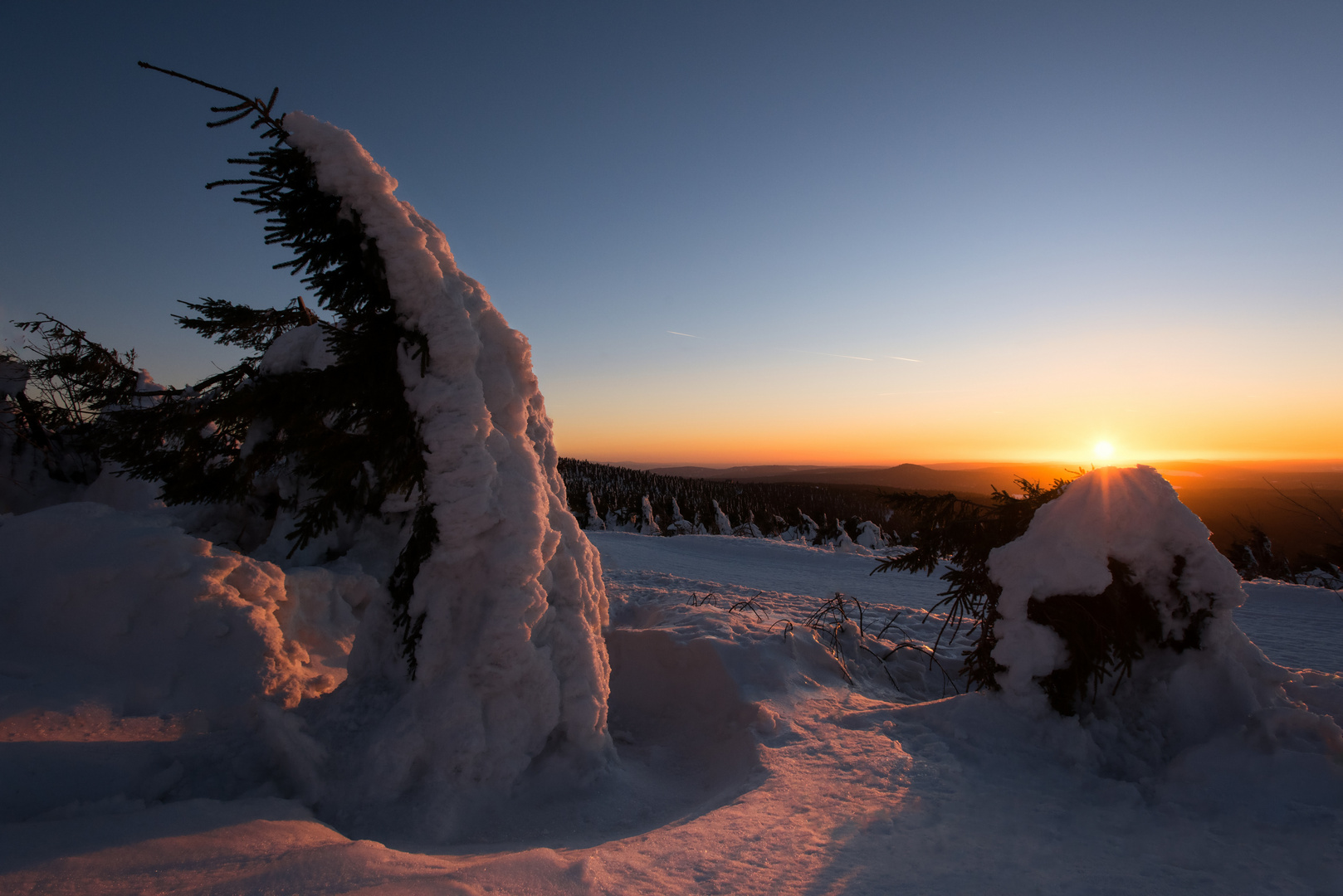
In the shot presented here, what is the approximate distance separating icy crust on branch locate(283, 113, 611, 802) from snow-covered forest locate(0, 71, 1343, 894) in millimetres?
19

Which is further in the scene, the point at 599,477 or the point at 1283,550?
the point at 599,477

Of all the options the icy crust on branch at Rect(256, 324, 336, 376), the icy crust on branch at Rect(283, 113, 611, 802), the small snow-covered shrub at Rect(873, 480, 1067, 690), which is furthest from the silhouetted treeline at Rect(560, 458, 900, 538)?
the icy crust on branch at Rect(283, 113, 611, 802)

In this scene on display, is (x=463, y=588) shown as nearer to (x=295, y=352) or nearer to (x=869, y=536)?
(x=295, y=352)

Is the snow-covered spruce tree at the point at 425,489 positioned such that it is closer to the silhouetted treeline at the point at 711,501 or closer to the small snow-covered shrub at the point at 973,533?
the small snow-covered shrub at the point at 973,533

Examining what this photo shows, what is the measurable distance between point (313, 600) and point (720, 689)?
385 centimetres

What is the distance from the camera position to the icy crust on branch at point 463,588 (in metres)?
3.26

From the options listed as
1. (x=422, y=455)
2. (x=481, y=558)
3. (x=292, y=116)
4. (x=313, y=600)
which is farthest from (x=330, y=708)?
(x=292, y=116)

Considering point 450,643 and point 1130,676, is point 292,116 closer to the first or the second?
point 450,643

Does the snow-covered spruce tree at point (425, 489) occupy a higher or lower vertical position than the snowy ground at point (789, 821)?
higher

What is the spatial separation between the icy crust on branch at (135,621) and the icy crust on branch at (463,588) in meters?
0.78

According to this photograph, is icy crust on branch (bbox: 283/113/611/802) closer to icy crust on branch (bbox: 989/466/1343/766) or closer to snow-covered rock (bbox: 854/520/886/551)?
icy crust on branch (bbox: 989/466/1343/766)

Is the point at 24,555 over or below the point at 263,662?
over

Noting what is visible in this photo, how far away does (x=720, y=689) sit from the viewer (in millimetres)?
4898

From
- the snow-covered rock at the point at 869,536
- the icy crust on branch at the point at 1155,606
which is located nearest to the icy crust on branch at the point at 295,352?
the icy crust on branch at the point at 1155,606
